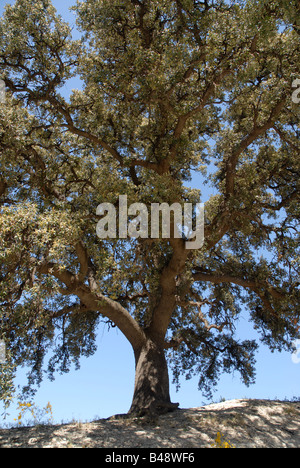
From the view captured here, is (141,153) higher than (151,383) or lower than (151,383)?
higher

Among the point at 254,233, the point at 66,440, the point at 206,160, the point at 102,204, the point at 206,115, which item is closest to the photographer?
the point at 66,440

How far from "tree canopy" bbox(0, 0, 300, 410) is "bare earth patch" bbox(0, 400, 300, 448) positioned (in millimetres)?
1431

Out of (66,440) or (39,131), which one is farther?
(39,131)

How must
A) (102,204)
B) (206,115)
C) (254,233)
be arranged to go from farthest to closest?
(254,233) < (206,115) < (102,204)

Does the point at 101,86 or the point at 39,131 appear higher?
the point at 101,86

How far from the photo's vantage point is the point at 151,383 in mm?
9562

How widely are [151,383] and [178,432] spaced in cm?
228

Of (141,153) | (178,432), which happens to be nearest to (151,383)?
(178,432)

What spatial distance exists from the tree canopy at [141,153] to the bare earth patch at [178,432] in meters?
1.43

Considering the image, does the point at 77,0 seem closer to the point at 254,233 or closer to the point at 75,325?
the point at 254,233

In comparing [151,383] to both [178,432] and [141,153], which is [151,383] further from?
[141,153]

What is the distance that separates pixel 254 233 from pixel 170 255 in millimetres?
3027

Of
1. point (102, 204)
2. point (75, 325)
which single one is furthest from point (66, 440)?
point (75, 325)

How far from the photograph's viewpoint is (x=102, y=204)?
969cm
